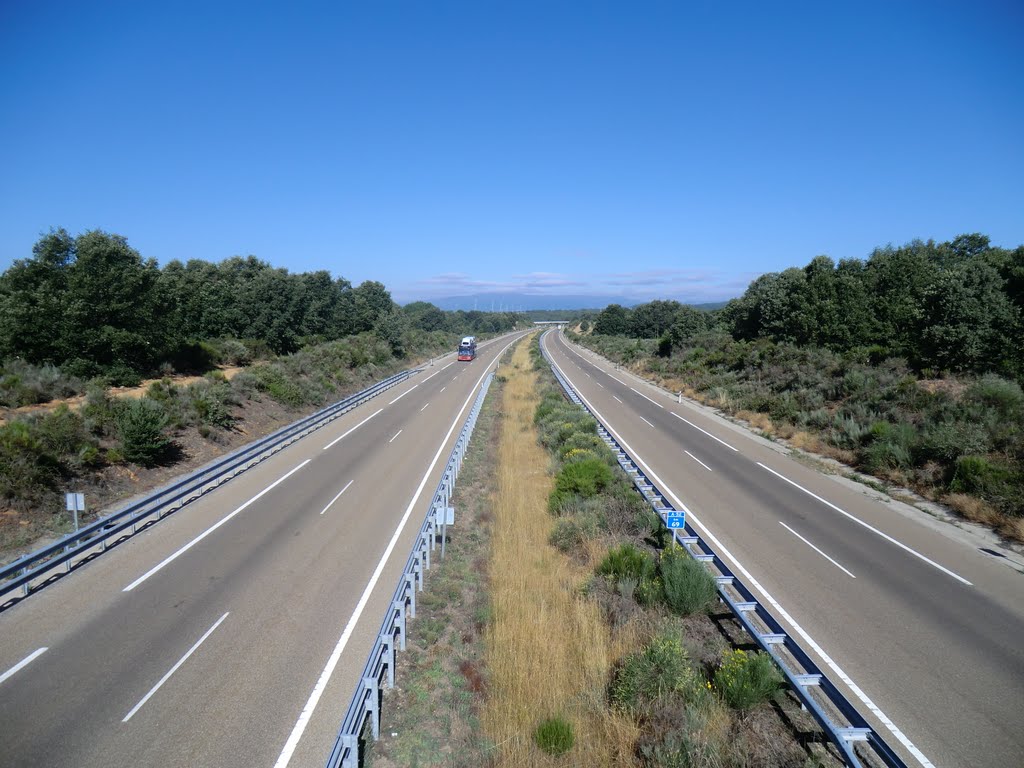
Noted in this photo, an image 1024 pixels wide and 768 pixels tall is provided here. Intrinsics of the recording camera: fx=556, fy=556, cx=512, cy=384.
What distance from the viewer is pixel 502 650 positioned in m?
9.12

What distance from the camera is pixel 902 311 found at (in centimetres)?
3553

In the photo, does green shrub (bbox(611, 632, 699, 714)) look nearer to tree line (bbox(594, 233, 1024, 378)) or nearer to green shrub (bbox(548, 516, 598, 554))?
green shrub (bbox(548, 516, 598, 554))

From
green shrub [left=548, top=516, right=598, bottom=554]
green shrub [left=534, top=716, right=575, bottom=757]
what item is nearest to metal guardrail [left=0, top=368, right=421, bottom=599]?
green shrub [left=534, top=716, right=575, bottom=757]

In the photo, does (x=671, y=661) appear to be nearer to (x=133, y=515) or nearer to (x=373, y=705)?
(x=373, y=705)

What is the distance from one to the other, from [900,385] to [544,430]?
15.8 metres

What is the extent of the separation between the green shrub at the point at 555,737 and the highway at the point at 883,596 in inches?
160

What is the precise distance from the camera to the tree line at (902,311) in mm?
24094

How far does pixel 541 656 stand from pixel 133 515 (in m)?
10.9

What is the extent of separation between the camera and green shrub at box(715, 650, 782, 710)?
738 centimetres

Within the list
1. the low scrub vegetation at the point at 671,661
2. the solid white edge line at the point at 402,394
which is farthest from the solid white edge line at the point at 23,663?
the solid white edge line at the point at 402,394

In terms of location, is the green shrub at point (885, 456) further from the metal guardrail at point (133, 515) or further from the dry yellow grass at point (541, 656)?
the metal guardrail at point (133, 515)

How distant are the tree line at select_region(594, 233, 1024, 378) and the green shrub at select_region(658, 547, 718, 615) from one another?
2138 centimetres

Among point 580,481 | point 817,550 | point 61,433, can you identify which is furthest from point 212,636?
point 817,550

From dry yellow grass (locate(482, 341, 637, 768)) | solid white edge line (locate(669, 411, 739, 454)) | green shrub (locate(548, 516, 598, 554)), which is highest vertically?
dry yellow grass (locate(482, 341, 637, 768))
